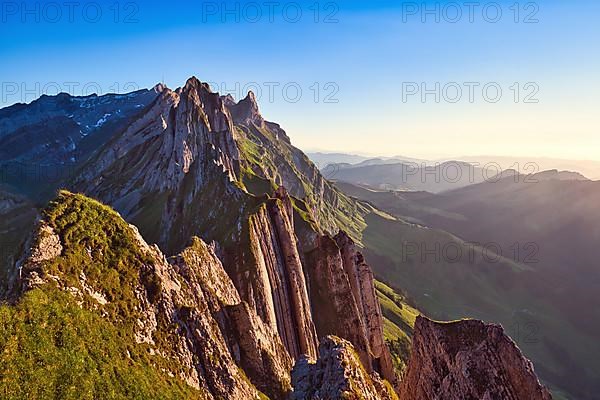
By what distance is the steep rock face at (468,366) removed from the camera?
41.1 meters

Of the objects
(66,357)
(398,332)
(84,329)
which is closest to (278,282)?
(84,329)

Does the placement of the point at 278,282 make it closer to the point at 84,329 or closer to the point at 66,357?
the point at 84,329

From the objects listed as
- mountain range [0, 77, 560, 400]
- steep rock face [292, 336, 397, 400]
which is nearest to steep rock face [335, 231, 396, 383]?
mountain range [0, 77, 560, 400]

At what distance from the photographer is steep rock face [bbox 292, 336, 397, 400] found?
30.5 meters

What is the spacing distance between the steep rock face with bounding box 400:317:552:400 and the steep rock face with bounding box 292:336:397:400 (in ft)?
34.6

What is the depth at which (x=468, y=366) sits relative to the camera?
42.1m

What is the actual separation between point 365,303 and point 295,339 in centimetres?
2438

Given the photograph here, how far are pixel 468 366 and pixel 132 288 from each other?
33855mm

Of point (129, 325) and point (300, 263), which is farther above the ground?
point (129, 325)

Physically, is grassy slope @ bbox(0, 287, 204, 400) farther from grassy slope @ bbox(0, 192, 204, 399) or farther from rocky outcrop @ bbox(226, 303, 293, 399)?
rocky outcrop @ bbox(226, 303, 293, 399)

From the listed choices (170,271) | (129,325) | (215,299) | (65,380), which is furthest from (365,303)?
(65,380)

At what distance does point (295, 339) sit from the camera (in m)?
68.1

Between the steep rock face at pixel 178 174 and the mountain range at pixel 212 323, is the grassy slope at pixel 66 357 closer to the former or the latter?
the mountain range at pixel 212 323

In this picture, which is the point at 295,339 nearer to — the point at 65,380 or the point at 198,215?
the point at 198,215
